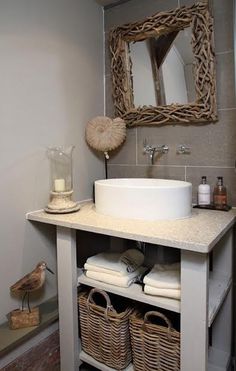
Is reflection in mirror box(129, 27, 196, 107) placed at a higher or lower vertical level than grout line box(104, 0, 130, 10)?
lower

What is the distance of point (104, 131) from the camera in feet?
5.69

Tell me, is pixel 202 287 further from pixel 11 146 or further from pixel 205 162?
pixel 11 146

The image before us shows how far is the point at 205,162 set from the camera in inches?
61.9

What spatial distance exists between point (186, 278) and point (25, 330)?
804mm

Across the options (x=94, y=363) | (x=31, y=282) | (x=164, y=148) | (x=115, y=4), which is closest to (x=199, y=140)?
(x=164, y=148)

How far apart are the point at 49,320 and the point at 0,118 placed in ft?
3.26

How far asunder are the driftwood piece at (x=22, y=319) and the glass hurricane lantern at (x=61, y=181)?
489mm

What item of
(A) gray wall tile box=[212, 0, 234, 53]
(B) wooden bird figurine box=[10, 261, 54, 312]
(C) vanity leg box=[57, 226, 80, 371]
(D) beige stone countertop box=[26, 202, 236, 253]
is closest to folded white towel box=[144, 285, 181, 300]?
(D) beige stone countertop box=[26, 202, 236, 253]

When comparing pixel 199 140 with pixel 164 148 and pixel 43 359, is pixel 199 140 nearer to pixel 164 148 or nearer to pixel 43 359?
pixel 164 148

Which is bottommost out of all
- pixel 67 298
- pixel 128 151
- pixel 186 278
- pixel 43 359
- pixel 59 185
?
pixel 43 359

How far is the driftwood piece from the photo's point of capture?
1333mm

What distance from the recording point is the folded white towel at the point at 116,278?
1265 mm

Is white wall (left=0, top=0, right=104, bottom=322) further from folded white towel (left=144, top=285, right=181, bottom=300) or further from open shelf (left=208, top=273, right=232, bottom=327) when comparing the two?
open shelf (left=208, top=273, right=232, bottom=327)

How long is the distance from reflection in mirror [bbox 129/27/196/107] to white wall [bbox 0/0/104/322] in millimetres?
296
